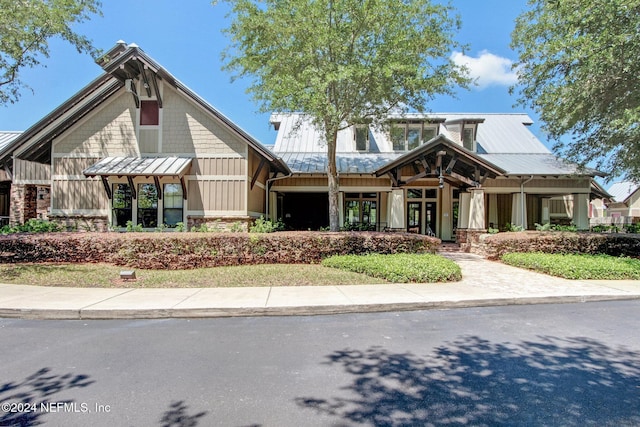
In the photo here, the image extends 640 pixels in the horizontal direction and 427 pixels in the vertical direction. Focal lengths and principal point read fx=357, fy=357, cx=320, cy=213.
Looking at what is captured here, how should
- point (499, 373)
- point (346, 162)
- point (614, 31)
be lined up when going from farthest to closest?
point (346, 162) → point (614, 31) → point (499, 373)

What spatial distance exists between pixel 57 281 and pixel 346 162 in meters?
12.4

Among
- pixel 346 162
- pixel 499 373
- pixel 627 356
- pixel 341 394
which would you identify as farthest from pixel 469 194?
pixel 341 394

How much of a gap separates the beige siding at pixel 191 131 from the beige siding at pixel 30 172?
23.4 ft

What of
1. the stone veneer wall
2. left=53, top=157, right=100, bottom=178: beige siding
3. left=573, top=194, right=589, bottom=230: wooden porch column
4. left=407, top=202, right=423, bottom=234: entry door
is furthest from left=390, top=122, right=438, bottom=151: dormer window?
the stone veneer wall

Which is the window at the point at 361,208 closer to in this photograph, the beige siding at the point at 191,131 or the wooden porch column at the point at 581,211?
the beige siding at the point at 191,131

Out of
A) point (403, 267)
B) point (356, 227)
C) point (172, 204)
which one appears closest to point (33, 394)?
point (403, 267)

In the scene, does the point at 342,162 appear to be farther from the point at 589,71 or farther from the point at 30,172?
the point at 30,172

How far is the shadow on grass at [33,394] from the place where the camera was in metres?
3.03

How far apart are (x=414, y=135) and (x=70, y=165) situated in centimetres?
1600

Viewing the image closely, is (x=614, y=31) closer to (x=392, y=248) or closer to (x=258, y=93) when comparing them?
(x=392, y=248)

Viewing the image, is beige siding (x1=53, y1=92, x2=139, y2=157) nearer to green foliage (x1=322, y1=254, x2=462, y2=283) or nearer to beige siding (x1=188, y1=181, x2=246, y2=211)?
beige siding (x1=188, y1=181, x2=246, y2=211)

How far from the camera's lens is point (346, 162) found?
17422 mm

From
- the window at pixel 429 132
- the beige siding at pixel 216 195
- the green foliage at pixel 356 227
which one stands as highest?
the window at pixel 429 132

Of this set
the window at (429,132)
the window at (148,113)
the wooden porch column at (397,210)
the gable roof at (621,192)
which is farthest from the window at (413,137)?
the gable roof at (621,192)
